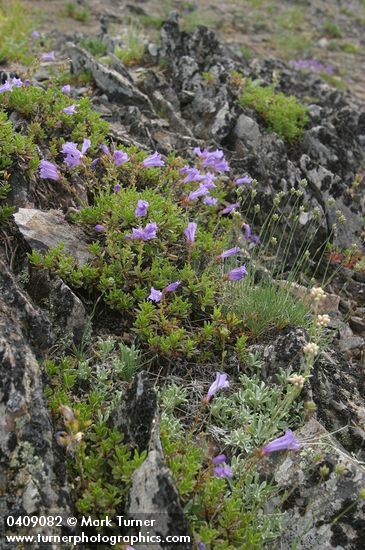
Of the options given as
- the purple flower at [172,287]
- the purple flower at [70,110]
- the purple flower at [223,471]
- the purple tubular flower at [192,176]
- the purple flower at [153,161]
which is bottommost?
the purple flower at [223,471]

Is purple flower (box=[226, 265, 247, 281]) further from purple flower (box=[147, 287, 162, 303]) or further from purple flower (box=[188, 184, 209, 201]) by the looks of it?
purple flower (box=[188, 184, 209, 201])

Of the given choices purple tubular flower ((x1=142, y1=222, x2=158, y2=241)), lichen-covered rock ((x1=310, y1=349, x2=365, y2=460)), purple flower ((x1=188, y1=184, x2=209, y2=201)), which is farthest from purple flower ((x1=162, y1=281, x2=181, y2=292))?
purple flower ((x1=188, y1=184, x2=209, y2=201))

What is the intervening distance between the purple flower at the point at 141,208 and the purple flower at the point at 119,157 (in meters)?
0.95

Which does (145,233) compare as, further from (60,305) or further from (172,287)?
(60,305)

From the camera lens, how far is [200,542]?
3.14m

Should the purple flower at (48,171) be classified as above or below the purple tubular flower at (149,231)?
above

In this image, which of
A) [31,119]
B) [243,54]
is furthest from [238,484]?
[243,54]

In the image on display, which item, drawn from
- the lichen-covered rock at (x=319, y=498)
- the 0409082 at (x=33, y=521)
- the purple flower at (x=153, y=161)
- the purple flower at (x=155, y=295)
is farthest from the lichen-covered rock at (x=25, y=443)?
the purple flower at (x=153, y=161)

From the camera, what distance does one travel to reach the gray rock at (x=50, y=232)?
4602 mm

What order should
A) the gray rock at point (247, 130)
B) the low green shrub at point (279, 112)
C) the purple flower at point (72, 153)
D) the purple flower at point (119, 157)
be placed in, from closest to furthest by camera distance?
the purple flower at point (72, 153)
the purple flower at point (119, 157)
the gray rock at point (247, 130)
the low green shrub at point (279, 112)

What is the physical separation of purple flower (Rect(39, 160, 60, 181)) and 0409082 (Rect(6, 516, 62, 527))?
304 centimetres

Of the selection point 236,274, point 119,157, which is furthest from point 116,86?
point 236,274

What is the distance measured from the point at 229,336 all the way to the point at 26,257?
1.79 meters

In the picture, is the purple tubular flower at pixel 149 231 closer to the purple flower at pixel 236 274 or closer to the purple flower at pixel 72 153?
the purple flower at pixel 236 274
